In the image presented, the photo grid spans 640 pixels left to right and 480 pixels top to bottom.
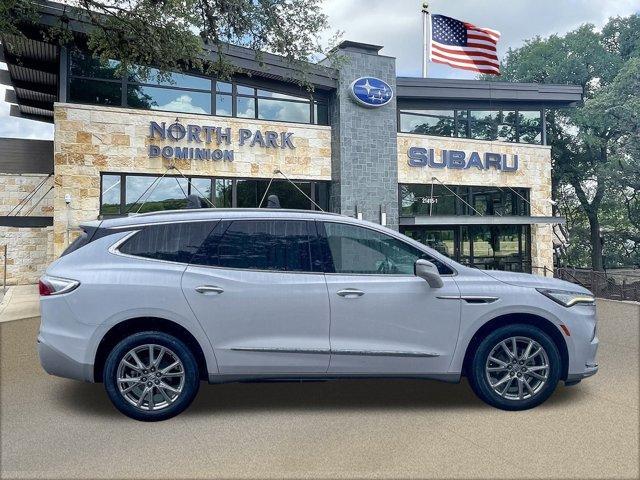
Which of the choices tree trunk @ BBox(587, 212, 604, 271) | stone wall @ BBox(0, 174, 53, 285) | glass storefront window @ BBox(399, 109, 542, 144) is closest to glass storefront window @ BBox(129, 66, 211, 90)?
stone wall @ BBox(0, 174, 53, 285)

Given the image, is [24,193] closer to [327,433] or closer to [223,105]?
[223,105]

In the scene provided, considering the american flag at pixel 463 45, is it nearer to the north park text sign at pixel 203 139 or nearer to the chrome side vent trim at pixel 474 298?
the north park text sign at pixel 203 139

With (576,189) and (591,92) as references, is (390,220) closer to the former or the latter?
(576,189)

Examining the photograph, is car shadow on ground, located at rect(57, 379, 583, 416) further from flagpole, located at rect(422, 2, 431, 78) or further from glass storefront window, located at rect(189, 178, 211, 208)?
flagpole, located at rect(422, 2, 431, 78)

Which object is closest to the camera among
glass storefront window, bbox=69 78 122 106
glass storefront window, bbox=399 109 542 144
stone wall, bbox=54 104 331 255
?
stone wall, bbox=54 104 331 255

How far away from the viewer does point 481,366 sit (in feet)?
15.9

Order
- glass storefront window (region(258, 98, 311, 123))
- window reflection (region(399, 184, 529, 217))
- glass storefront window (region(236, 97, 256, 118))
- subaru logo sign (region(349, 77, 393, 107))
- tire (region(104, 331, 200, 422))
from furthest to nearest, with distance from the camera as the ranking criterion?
window reflection (region(399, 184, 529, 217)) < subaru logo sign (region(349, 77, 393, 107)) < glass storefront window (region(258, 98, 311, 123)) < glass storefront window (region(236, 97, 256, 118)) < tire (region(104, 331, 200, 422))

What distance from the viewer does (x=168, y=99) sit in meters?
15.1

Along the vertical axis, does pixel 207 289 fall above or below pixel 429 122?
below

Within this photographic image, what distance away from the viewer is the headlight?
5012 millimetres

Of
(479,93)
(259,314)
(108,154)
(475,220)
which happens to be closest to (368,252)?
(259,314)

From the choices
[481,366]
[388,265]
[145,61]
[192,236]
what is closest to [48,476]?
[192,236]

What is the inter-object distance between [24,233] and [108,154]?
23.9 feet

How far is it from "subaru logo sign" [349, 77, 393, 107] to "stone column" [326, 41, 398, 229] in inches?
8.1
